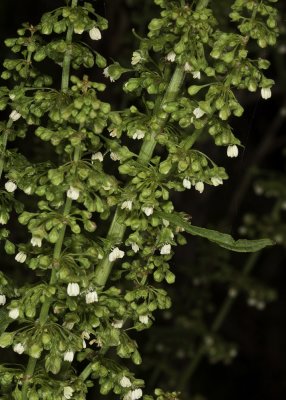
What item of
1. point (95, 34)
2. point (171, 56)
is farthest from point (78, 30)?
point (171, 56)

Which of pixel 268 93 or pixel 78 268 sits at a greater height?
pixel 268 93

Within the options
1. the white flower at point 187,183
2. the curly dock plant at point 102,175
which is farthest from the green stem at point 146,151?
the white flower at point 187,183

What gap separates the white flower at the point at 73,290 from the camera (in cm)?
194

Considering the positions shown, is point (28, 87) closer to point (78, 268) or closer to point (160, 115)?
point (160, 115)

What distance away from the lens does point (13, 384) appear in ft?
7.23

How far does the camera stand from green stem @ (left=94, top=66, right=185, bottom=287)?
6.84 feet

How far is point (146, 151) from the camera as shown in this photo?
2.13 meters

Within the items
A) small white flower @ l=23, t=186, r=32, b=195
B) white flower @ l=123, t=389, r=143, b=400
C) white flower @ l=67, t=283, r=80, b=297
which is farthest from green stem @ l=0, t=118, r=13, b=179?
white flower @ l=123, t=389, r=143, b=400

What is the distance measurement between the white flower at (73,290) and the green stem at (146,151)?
215mm

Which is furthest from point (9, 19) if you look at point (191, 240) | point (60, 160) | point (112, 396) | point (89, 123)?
point (89, 123)

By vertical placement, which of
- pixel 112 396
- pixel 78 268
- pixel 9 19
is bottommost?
pixel 112 396

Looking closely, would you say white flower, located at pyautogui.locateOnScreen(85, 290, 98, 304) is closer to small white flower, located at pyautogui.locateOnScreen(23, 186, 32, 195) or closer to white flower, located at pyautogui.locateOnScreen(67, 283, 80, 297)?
white flower, located at pyautogui.locateOnScreen(67, 283, 80, 297)

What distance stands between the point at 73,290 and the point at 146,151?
41 centimetres

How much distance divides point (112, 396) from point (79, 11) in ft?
7.73
